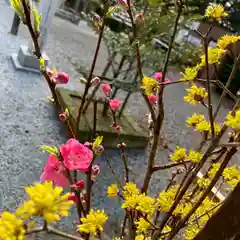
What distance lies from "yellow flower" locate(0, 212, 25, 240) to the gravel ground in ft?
4.21

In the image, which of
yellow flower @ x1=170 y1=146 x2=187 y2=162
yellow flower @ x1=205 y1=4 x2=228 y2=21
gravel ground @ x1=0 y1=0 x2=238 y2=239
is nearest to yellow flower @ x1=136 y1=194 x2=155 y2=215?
yellow flower @ x1=170 y1=146 x2=187 y2=162

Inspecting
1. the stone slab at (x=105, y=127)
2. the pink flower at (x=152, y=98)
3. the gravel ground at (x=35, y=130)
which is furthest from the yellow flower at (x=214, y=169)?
the stone slab at (x=105, y=127)

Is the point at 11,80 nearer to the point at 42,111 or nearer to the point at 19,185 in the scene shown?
the point at 42,111

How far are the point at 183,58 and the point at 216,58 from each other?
2462 millimetres

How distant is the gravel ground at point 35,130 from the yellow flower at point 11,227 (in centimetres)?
128

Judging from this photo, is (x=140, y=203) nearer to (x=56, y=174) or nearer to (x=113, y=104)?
(x=56, y=174)

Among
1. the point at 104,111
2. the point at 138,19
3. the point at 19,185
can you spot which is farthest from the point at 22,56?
the point at 138,19

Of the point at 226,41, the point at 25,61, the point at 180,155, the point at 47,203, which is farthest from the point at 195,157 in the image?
the point at 25,61

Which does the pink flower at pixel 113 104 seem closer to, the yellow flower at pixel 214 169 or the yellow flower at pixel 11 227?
the yellow flower at pixel 214 169

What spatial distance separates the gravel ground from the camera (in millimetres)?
1667

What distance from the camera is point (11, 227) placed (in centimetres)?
24

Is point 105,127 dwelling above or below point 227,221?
below

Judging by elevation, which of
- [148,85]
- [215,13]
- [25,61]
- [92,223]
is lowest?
[25,61]

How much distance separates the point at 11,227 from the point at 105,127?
6.66 feet
